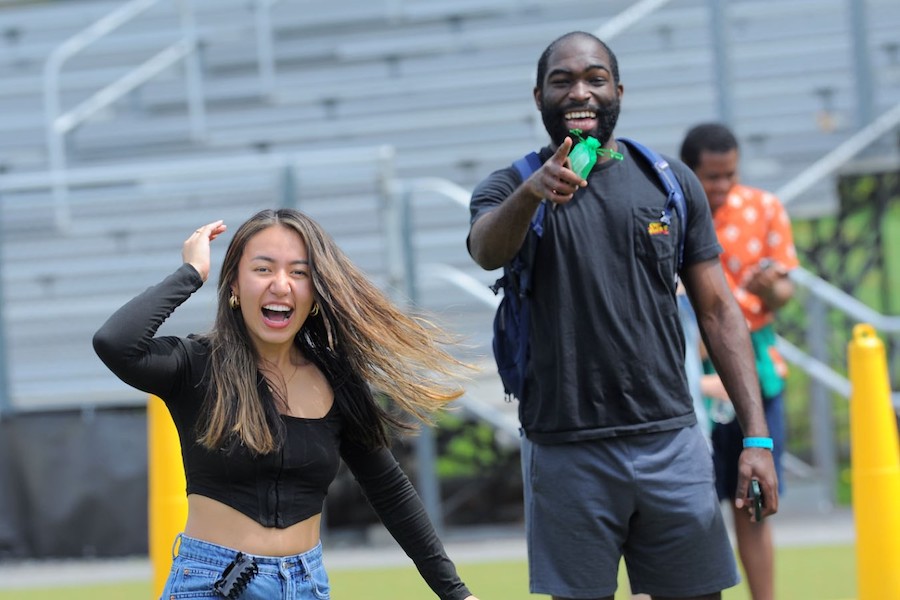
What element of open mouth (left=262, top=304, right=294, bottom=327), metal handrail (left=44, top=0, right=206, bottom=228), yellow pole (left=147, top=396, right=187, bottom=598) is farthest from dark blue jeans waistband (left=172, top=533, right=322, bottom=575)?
metal handrail (left=44, top=0, right=206, bottom=228)

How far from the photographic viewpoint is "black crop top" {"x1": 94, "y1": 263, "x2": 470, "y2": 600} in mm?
3336

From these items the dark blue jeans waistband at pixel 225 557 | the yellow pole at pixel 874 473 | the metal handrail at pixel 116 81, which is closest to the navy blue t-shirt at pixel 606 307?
the dark blue jeans waistband at pixel 225 557

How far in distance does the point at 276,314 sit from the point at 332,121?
9860 mm

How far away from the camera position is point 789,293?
18.1 feet

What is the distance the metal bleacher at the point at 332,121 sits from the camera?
32.7 feet

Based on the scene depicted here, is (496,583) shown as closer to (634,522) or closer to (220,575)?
(634,522)

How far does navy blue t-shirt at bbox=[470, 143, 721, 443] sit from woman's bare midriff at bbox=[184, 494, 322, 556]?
919mm

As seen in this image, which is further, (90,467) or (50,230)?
(50,230)

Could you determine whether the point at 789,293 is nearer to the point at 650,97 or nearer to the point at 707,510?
the point at 707,510

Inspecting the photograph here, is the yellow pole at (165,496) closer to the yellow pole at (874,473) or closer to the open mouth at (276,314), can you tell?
the open mouth at (276,314)

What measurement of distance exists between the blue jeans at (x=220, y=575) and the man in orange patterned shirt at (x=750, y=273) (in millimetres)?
2461

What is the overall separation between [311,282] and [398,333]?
1.00 ft

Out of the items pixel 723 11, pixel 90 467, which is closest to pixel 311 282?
pixel 90 467

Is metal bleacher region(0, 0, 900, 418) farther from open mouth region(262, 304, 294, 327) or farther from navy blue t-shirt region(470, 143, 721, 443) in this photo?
open mouth region(262, 304, 294, 327)
